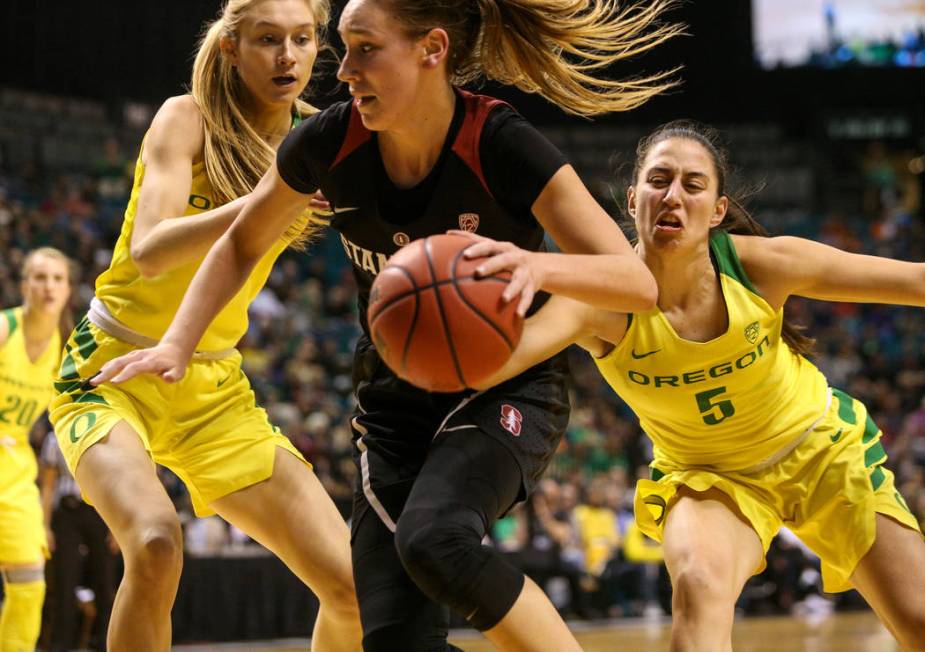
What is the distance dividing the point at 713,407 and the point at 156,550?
1.73 metres

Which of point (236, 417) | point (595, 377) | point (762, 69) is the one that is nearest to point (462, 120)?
point (236, 417)

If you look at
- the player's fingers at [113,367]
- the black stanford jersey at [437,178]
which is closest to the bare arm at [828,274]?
the black stanford jersey at [437,178]

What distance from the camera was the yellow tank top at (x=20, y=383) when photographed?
6.21m

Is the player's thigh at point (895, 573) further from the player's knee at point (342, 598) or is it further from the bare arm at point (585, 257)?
the player's knee at point (342, 598)

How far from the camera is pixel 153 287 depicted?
3.71m

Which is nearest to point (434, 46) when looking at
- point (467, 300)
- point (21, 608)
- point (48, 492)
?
point (467, 300)

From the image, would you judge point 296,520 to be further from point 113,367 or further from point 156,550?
point 113,367

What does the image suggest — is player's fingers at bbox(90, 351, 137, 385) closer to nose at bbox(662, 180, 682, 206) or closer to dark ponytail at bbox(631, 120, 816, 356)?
nose at bbox(662, 180, 682, 206)

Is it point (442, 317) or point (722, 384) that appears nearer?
point (442, 317)

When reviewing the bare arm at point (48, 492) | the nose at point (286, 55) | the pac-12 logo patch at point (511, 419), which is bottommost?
the bare arm at point (48, 492)

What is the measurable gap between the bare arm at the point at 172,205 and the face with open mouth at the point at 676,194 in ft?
4.39

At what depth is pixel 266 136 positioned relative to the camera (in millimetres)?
3885

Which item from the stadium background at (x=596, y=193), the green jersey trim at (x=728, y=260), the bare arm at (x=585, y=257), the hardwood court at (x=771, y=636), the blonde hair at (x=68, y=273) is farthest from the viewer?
the stadium background at (x=596, y=193)

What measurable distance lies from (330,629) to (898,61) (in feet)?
69.3
